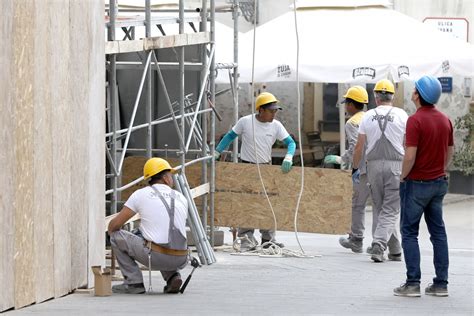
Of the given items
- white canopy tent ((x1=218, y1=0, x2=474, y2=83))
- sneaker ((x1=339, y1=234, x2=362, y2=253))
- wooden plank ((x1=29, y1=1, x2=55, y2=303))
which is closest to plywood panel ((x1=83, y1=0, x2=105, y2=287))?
wooden plank ((x1=29, y1=1, x2=55, y2=303))

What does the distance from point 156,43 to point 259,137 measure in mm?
2495

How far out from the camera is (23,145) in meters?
10.0

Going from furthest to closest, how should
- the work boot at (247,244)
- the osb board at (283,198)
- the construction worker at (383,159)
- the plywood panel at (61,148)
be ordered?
the work boot at (247,244), the osb board at (283,198), the construction worker at (383,159), the plywood panel at (61,148)

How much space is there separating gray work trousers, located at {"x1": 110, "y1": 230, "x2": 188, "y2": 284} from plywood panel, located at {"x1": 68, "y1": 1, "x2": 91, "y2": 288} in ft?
0.92

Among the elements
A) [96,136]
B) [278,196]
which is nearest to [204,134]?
[278,196]

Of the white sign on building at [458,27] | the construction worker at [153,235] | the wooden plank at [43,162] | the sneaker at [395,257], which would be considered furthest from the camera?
the white sign on building at [458,27]

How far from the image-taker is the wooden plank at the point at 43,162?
1028cm

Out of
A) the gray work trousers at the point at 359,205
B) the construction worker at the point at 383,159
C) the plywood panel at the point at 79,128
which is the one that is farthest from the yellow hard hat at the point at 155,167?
the gray work trousers at the point at 359,205

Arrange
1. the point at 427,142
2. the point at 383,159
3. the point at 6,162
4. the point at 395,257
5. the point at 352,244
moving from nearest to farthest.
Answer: the point at 6,162 < the point at 427,142 < the point at 383,159 < the point at 395,257 < the point at 352,244

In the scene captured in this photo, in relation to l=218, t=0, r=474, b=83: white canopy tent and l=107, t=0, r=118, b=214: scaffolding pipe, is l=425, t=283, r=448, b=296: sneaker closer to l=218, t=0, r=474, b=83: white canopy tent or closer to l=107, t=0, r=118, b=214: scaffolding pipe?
l=107, t=0, r=118, b=214: scaffolding pipe

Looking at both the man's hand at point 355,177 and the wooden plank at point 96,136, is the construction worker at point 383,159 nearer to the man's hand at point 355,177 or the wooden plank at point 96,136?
the man's hand at point 355,177

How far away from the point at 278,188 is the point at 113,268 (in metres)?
2.98

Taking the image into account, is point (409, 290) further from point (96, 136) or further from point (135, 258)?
point (96, 136)

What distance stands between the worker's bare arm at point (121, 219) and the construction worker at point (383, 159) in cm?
372
